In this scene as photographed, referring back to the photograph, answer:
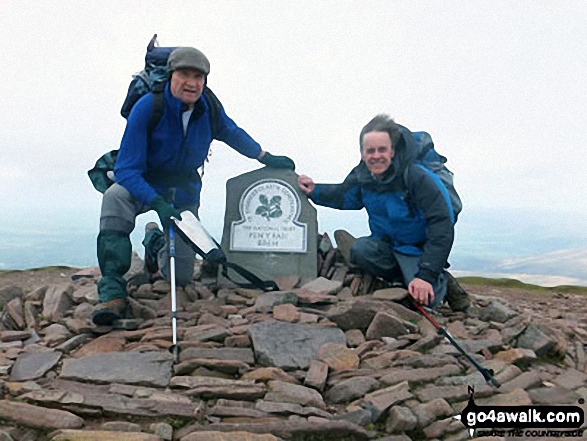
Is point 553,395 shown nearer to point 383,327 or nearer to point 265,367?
point 383,327

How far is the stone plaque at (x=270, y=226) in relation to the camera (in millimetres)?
8562

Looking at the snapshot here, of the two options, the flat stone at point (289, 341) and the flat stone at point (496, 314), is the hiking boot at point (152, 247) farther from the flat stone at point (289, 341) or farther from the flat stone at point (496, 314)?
the flat stone at point (496, 314)

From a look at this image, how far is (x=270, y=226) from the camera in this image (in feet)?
28.4

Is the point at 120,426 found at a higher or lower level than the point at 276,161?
lower

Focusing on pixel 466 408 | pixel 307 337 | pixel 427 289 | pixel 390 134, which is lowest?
pixel 466 408

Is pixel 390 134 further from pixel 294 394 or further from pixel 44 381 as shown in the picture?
pixel 44 381

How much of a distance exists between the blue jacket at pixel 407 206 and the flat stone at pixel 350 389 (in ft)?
7.32

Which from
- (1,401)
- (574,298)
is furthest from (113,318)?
(574,298)

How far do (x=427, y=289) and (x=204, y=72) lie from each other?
3.60 m

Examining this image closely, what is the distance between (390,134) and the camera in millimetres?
6957

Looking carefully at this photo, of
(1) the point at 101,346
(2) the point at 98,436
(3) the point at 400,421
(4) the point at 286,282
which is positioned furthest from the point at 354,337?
(2) the point at 98,436

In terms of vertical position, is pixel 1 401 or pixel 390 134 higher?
pixel 390 134

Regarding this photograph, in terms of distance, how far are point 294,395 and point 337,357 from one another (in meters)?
0.83

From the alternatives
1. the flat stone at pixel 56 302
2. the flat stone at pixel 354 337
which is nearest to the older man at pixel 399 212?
the flat stone at pixel 354 337
